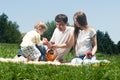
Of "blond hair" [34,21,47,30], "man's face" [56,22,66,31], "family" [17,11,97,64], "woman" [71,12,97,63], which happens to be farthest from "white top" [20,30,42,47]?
"woman" [71,12,97,63]

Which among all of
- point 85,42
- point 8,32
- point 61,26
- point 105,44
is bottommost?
point 105,44

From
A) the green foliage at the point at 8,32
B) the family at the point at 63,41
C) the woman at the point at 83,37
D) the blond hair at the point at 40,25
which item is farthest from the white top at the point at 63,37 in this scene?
the green foliage at the point at 8,32

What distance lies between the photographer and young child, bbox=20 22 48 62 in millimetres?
14133

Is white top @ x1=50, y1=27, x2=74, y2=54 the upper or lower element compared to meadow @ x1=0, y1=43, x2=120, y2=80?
upper

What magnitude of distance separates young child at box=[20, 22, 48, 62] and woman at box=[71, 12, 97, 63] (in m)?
0.93

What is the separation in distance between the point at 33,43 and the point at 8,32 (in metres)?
77.8

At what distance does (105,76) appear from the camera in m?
8.76

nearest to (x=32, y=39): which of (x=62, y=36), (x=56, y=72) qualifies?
(x=62, y=36)

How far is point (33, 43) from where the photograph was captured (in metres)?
14.4

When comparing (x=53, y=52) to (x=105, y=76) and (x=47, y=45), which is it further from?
(x=105, y=76)

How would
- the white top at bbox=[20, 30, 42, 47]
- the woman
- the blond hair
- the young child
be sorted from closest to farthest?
1. the woman
2. the young child
3. the white top at bbox=[20, 30, 42, 47]
4. the blond hair

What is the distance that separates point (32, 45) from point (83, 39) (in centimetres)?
145

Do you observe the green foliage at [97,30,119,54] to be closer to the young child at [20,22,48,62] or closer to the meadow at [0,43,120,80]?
the young child at [20,22,48,62]

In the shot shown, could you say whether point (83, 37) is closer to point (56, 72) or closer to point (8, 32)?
point (56, 72)
